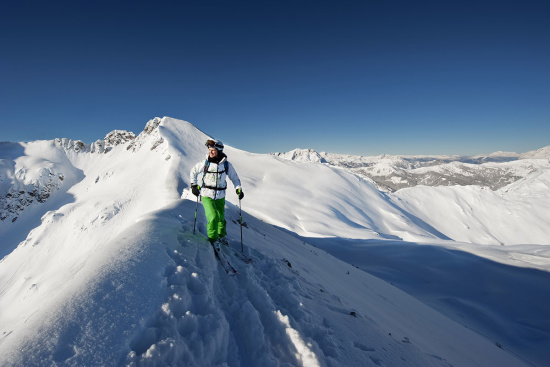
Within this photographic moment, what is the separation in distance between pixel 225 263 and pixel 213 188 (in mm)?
2287

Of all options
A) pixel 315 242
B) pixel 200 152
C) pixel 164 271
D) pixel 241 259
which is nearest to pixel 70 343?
pixel 164 271

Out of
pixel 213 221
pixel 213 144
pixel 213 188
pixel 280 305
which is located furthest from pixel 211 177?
pixel 280 305

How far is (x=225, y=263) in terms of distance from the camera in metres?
5.77

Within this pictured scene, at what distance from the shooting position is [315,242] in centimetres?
2006

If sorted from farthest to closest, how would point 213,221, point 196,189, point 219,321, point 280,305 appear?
point 196,189, point 213,221, point 280,305, point 219,321

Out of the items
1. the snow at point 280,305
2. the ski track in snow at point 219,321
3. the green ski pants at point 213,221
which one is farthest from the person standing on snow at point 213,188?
the ski track in snow at point 219,321

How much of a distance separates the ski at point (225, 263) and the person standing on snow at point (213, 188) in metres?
0.65

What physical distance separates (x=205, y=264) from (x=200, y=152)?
55.1 metres

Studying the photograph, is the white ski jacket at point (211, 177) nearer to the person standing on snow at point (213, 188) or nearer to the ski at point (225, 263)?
the person standing on snow at point (213, 188)

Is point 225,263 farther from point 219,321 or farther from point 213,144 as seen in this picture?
point 213,144

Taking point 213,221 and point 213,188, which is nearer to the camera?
point 213,221

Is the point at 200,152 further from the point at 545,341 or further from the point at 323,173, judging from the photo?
the point at 545,341

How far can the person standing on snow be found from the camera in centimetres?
686

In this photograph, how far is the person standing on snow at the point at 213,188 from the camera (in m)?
6.86
